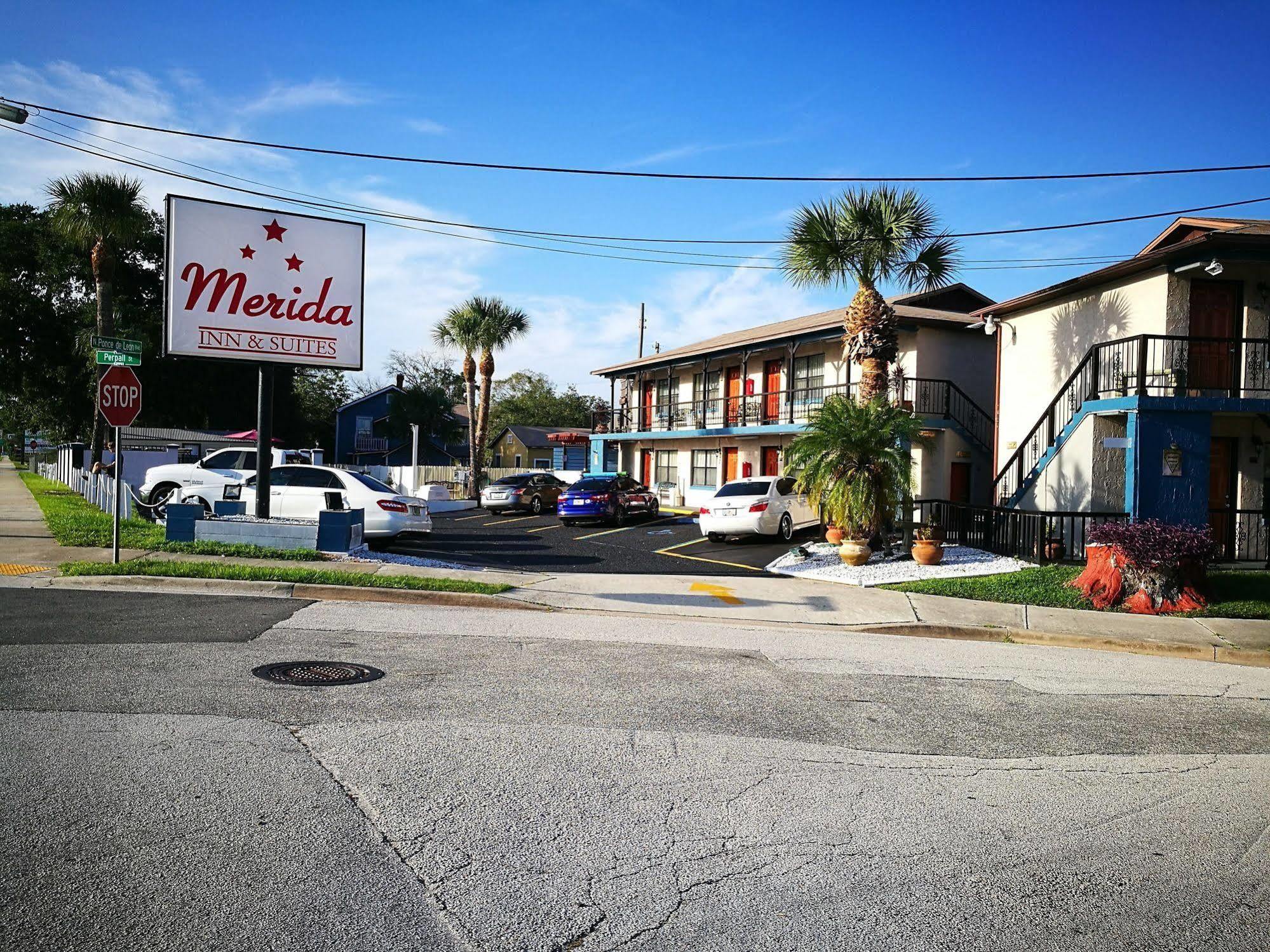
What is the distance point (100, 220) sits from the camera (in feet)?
93.4

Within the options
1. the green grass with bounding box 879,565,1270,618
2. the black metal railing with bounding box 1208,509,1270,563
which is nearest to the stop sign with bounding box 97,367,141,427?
the green grass with bounding box 879,565,1270,618

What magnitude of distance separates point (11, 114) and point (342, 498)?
314 inches

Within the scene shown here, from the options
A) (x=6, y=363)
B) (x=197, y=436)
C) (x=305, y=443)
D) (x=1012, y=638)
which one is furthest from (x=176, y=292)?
(x=305, y=443)

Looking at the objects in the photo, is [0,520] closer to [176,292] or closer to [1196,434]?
[176,292]

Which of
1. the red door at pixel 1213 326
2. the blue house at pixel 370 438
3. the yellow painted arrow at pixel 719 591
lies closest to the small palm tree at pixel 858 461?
the yellow painted arrow at pixel 719 591

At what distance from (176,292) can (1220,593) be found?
693 inches

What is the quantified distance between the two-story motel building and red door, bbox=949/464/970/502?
0.04 metres

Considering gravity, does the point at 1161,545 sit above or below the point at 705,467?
below

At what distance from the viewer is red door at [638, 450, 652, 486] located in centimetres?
3822

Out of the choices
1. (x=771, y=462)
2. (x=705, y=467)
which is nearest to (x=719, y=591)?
(x=771, y=462)

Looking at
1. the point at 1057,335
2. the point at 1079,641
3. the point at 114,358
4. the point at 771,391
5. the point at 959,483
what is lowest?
the point at 1079,641

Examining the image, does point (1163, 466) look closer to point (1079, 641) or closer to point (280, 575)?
point (1079, 641)

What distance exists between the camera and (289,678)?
7.07 m

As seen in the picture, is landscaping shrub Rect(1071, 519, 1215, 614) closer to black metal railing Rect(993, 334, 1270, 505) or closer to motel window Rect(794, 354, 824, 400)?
black metal railing Rect(993, 334, 1270, 505)
